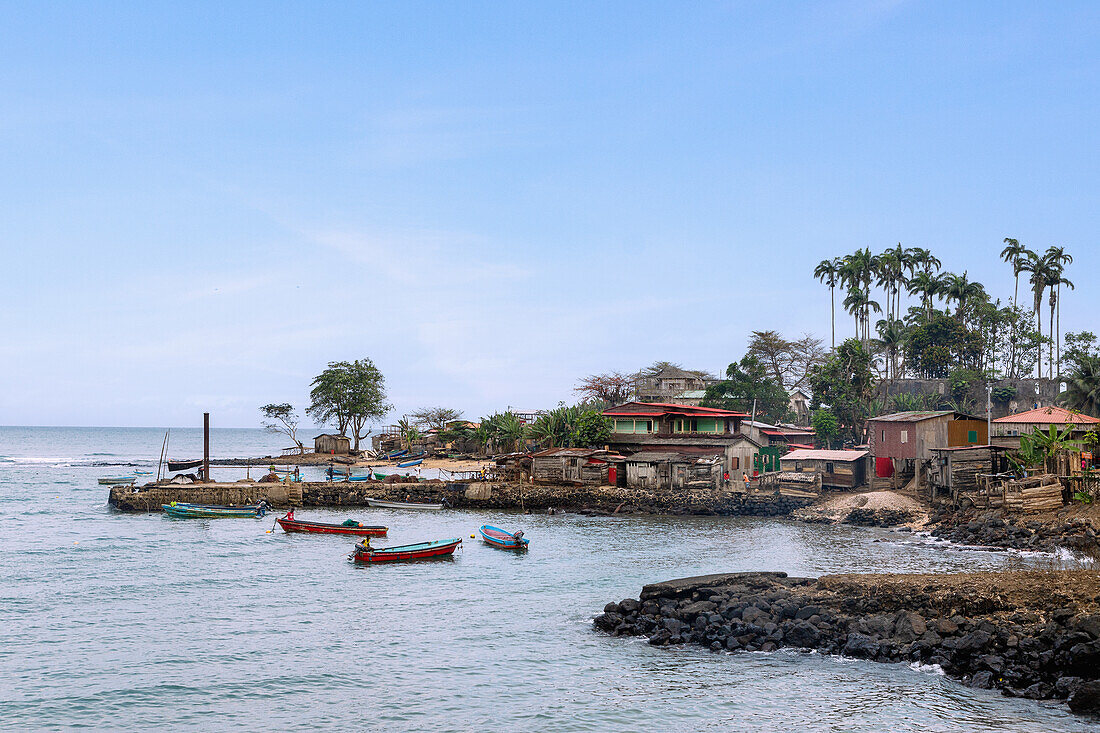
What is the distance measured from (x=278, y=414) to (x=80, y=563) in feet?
269

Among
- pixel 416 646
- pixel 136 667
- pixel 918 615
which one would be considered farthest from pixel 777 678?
pixel 136 667

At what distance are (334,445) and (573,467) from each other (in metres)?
58.9

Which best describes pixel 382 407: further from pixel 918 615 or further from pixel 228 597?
pixel 918 615

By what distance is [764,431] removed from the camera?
90.0m

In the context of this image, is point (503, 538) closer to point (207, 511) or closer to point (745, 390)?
point (207, 511)

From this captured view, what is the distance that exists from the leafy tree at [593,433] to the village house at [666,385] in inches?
1196

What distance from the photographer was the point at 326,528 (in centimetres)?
5650

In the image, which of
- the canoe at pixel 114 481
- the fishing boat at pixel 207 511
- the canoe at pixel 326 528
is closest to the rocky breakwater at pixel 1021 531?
the canoe at pixel 326 528

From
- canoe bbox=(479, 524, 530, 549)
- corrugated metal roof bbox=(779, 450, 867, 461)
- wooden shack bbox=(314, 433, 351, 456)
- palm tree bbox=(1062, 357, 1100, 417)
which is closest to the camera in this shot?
canoe bbox=(479, 524, 530, 549)

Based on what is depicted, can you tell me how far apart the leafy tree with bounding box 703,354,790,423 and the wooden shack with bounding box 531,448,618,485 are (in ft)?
102

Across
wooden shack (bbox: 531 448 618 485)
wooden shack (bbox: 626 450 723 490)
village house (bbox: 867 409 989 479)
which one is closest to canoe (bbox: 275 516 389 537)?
wooden shack (bbox: 531 448 618 485)

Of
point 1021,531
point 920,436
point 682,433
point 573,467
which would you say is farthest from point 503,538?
point 920,436

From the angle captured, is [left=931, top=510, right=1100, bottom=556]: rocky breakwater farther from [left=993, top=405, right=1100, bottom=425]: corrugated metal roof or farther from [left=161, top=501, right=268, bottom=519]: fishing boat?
[left=161, top=501, right=268, bottom=519]: fishing boat

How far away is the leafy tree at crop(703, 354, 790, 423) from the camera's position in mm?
101562
